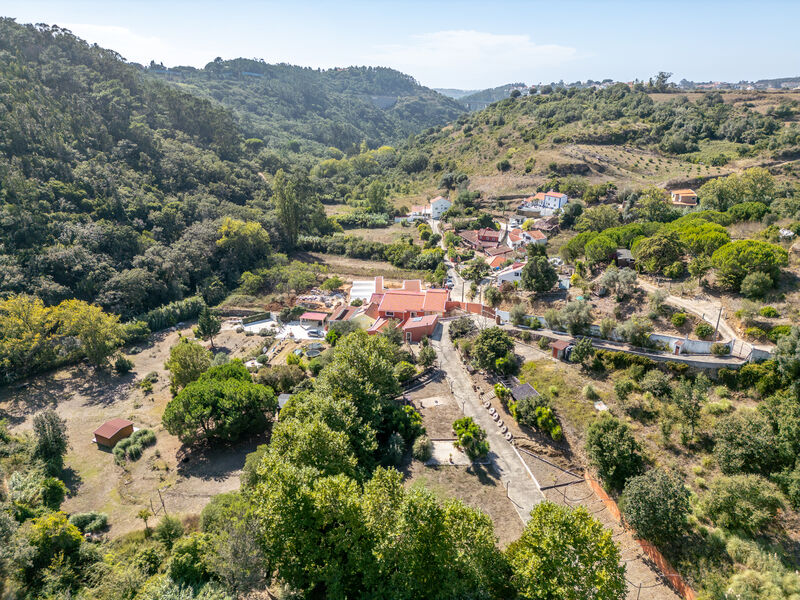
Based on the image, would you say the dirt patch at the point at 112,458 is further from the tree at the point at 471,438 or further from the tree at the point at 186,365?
the tree at the point at 471,438

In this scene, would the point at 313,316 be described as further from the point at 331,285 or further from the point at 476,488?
the point at 476,488

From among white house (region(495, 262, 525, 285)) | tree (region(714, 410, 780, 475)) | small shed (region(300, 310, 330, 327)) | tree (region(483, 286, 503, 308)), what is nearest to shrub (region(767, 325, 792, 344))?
tree (region(714, 410, 780, 475))

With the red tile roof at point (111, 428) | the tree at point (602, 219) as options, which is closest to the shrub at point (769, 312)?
the tree at point (602, 219)

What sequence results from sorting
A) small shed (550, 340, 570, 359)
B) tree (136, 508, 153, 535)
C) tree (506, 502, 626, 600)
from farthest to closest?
small shed (550, 340, 570, 359), tree (136, 508, 153, 535), tree (506, 502, 626, 600)

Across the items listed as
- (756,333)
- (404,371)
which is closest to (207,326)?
(404,371)

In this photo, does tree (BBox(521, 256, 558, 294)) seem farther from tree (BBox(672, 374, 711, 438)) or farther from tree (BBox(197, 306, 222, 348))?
tree (BBox(197, 306, 222, 348))
